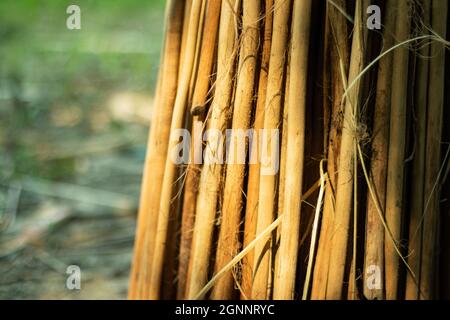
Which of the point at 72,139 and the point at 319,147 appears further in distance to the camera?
the point at 72,139

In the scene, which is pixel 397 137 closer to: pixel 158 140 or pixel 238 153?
pixel 238 153

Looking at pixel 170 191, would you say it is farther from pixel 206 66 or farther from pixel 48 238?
pixel 48 238

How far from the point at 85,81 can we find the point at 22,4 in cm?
67

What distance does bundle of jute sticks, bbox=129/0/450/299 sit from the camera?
50.6 inches

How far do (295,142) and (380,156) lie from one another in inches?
6.8

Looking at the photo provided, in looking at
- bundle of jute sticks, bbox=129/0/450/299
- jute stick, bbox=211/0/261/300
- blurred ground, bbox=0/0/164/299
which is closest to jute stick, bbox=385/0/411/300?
bundle of jute sticks, bbox=129/0/450/299

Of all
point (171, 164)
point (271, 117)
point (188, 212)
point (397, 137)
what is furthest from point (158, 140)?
point (397, 137)

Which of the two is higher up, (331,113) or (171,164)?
(331,113)

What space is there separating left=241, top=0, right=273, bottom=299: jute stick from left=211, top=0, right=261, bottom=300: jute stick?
0.02 metres

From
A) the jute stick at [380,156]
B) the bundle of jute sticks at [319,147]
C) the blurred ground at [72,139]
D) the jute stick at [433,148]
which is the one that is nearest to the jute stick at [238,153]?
the bundle of jute sticks at [319,147]

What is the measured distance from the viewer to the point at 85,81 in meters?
3.99

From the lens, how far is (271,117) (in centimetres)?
131

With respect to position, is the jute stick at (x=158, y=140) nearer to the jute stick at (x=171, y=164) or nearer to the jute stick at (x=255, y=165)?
the jute stick at (x=171, y=164)

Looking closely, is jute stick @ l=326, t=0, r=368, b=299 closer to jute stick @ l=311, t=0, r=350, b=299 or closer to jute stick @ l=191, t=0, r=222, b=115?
jute stick @ l=311, t=0, r=350, b=299
